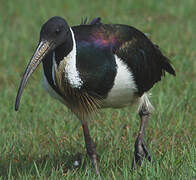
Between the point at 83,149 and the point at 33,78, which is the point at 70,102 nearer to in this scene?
the point at 83,149

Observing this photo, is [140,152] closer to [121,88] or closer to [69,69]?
[121,88]

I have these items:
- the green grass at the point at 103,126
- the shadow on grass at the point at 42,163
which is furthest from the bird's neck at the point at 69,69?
the shadow on grass at the point at 42,163

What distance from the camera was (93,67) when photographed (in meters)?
5.21

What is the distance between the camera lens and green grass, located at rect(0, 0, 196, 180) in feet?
17.8

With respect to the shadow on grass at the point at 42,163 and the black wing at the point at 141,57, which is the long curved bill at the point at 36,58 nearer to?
the black wing at the point at 141,57

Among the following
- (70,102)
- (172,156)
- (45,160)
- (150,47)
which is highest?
(150,47)

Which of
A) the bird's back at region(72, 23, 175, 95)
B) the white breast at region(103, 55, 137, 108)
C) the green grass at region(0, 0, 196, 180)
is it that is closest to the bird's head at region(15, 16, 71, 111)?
the bird's back at region(72, 23, 175, 95)

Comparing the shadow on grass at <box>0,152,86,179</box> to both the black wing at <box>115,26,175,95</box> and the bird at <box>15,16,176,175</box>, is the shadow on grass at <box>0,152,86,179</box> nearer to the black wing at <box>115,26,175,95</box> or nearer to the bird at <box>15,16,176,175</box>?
the bird at <box>15,16,176,175</box>

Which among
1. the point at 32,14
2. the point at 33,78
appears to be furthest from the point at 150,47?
the point at 32,14

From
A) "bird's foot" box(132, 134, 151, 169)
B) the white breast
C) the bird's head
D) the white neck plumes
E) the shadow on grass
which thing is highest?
the bird's head

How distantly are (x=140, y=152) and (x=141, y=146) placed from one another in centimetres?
11

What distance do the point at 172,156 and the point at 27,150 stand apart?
5.61ft

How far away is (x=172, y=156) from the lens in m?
5.36

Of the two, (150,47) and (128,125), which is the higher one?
(150,47)
